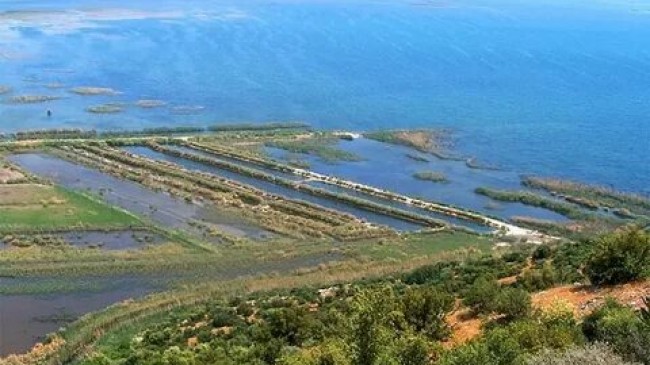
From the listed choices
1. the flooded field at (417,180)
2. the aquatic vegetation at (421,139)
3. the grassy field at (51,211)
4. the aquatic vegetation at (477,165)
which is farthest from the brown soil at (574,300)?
the aquatic vegetation at (421,139)

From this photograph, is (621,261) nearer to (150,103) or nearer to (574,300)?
(574,300)

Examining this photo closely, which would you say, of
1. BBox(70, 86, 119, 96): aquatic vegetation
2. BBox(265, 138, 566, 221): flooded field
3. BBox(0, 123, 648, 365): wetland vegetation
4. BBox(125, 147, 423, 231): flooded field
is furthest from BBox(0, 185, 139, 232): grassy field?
BBox(70, 86, 119, 96): aquatic vegetation

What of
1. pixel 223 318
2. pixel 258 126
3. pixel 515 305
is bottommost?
pixel 223 318

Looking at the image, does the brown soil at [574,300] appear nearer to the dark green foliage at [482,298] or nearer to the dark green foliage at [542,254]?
the dark green foliage at [482,298]

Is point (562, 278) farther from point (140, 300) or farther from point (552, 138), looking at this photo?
point (552, 138)

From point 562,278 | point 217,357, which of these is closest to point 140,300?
point 217,357

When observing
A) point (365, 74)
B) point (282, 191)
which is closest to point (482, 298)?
point (282, 191)
